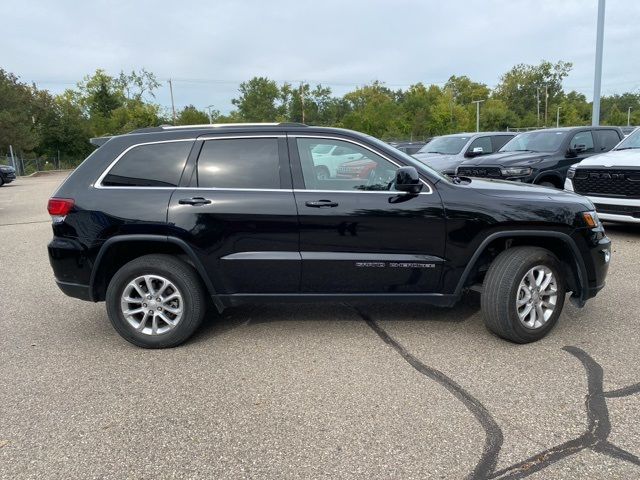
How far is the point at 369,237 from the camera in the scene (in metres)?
4.02

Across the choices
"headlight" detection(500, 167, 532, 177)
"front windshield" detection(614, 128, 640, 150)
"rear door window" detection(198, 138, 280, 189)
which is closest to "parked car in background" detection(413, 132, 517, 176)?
"headlight" detection(500, 167, 532, 177)

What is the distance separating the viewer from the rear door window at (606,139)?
34.6 feet

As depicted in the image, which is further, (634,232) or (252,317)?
(634,232)

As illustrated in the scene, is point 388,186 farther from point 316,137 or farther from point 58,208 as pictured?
point 58,208

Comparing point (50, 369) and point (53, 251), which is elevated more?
point (53, 251)

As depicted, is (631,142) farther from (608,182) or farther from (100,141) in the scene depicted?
(100,141)

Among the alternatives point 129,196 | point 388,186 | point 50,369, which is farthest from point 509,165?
point 50,369

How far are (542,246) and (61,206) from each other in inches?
157

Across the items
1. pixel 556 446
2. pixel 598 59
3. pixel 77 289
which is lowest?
pixel 556 446

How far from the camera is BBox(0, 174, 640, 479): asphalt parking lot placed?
2688 mm

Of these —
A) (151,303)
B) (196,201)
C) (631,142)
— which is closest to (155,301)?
(151,303)

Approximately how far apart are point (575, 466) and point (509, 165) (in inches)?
308

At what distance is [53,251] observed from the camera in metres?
4.17

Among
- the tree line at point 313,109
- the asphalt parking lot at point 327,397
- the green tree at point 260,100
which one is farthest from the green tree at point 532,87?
the asphalt parking lot at point 327,397
